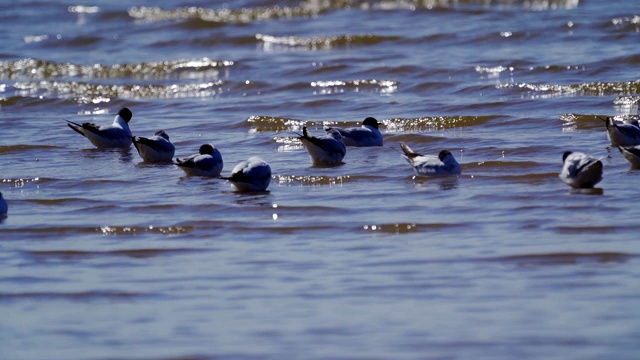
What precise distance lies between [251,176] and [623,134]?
3.76m

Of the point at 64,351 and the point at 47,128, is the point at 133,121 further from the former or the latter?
the point at 64,351

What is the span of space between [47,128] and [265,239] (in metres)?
7.32

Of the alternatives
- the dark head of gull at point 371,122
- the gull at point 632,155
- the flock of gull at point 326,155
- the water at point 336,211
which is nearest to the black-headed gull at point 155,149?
the flock of gull at point 326,155

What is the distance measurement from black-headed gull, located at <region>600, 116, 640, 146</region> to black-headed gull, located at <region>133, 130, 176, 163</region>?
4215 millimetres

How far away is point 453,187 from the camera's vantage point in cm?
1018

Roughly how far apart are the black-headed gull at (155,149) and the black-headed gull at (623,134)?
13.8 ft

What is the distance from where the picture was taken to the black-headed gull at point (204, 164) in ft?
36.1

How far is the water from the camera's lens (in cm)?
642

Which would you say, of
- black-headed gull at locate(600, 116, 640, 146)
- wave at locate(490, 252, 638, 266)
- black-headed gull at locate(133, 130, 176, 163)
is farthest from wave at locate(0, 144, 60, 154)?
wave at locate(490, 252, 638, 266)

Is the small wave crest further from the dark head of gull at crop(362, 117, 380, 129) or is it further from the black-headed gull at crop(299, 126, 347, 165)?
the black-headed gull at crop(299, 126, 347, 165)

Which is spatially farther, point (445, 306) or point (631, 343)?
point (445, 306)

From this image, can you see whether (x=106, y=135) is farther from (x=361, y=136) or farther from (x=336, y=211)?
(x=336, y=211)

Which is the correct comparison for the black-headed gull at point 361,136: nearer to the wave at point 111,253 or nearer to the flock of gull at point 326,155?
the flock of gull at point 326,155

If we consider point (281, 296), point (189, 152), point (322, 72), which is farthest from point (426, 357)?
point (322, 72)
